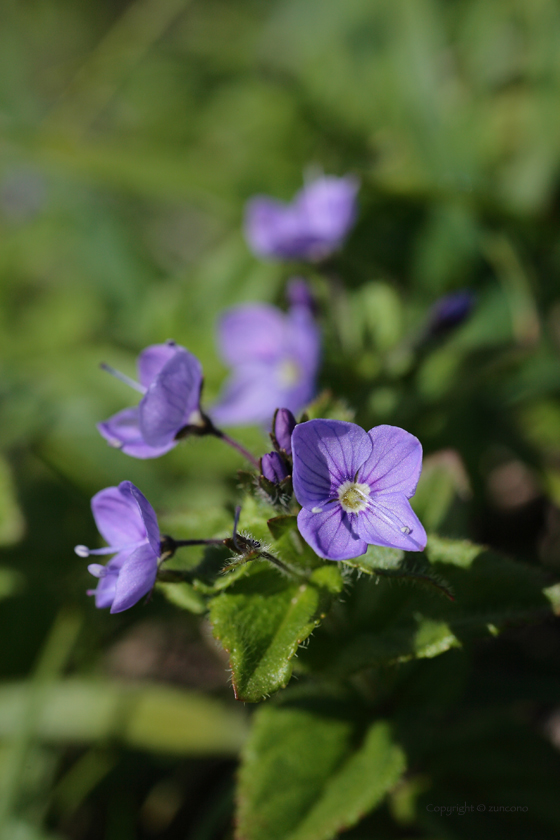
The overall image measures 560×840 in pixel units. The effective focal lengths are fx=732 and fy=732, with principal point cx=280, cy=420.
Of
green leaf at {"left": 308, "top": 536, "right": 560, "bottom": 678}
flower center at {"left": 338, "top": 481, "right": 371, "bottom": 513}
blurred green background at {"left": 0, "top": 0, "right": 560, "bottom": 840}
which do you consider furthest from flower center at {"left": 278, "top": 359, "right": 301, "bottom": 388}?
flower center at {"left": 338, "top": 481, "right": 371, "bottom": 513}

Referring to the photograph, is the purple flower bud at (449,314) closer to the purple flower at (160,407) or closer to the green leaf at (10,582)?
the purple flower at (160,407)

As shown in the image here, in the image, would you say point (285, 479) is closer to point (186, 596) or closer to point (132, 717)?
point (186, 596)

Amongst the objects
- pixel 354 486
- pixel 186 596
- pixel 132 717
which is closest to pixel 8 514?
pixel 132 717

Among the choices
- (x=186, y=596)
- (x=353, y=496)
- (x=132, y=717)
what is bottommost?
(x=132, y=717)

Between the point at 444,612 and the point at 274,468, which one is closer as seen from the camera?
the point at 274,468

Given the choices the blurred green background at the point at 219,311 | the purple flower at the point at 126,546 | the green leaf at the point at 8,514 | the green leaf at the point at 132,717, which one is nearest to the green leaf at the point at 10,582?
the blurred green background at the point at 219,311

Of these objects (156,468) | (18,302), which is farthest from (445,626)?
(18,302)

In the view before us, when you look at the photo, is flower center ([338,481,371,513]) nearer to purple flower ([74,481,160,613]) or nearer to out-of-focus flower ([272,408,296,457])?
out-of-focus flower ([272,408,296,457])
